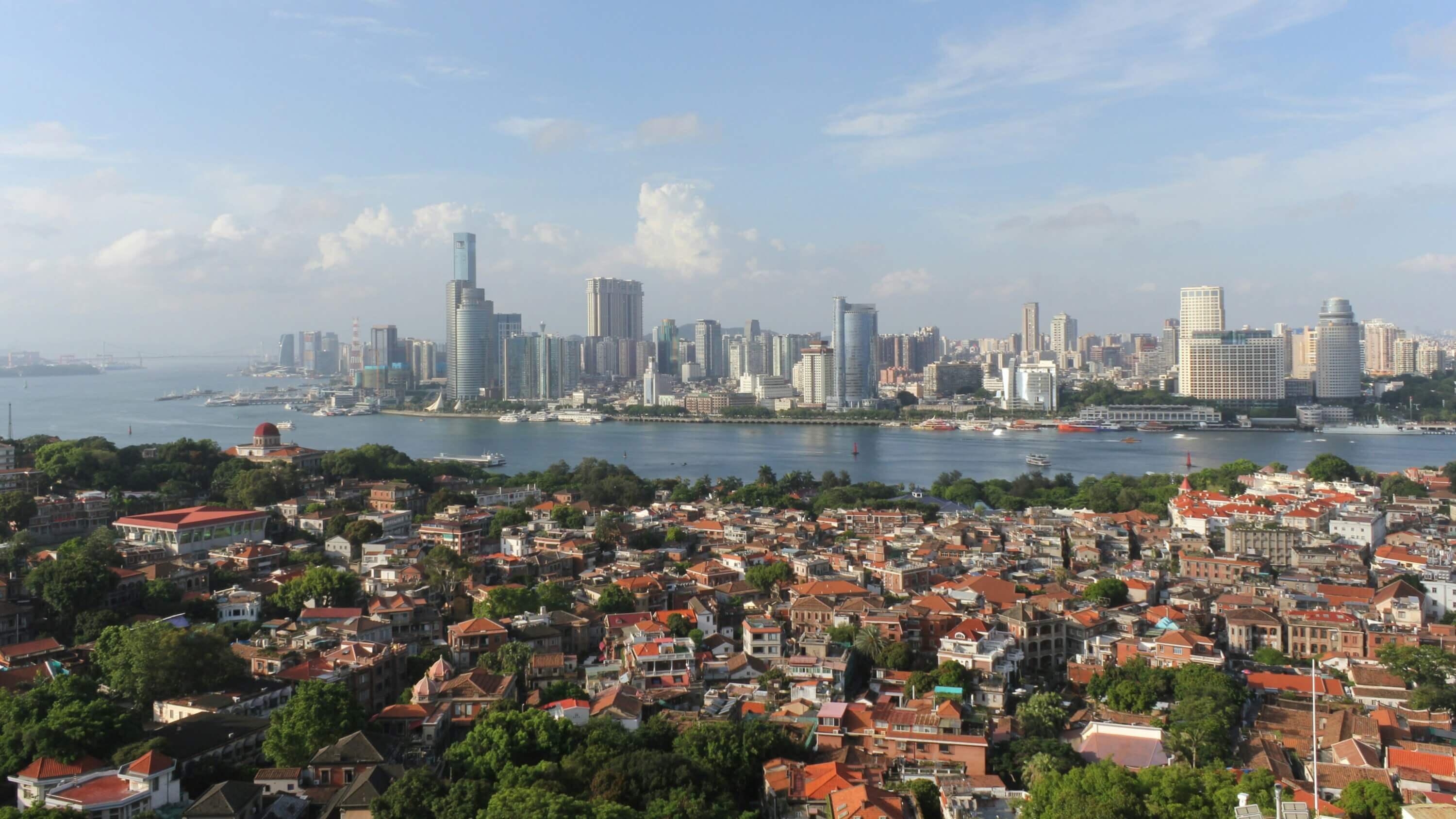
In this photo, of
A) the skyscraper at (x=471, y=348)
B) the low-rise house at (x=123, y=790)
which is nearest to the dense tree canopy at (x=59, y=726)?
the low-rise house at (x=123, y=790)

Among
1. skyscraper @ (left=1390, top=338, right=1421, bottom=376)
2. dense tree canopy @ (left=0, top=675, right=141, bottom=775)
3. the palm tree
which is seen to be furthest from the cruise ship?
dense tree canopy @ (left=0, top=675, right=141, bottom=775)

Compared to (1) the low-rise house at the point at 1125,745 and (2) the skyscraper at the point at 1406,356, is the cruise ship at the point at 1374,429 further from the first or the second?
(1) the low-rise house at the point at 1125,745

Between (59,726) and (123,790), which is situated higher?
(59,726)

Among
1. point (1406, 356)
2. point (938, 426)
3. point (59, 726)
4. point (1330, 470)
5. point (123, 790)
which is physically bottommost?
point (123, 790)

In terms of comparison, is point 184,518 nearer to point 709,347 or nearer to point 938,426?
point 938,426

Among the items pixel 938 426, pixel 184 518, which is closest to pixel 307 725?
pixel 184 518
